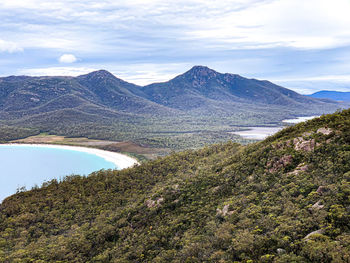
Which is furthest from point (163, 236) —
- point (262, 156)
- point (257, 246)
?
point (262, 156)

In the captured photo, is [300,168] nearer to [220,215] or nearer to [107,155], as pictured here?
[220,215]

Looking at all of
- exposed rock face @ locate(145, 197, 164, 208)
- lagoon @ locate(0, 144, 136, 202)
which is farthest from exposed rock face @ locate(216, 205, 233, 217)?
lagoon @ locate(0, 144, 136, 202)

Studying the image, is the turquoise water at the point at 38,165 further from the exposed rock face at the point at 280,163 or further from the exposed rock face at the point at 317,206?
the exposed rock face at the point at 317,206

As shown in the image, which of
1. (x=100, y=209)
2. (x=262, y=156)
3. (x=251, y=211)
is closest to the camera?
(x=251, y=211)

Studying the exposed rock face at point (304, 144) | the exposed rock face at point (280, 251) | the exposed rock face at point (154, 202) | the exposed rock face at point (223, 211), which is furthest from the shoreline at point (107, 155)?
the exposed rock face at point (280, 251)

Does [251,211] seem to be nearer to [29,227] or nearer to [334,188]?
[334,188]

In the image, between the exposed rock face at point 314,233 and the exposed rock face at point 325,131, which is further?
the exposed rock face at point 325,131
